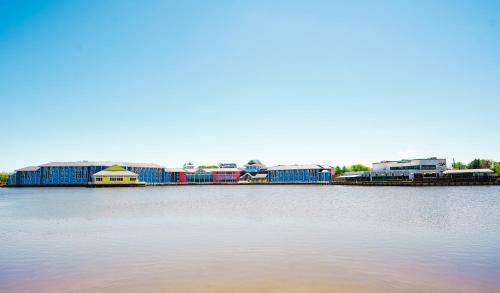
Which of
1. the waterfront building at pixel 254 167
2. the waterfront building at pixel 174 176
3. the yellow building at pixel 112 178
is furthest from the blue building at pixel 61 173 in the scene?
the waterfront building at pixel 254 167

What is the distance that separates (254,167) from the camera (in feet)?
461

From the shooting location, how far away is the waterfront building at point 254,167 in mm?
139500

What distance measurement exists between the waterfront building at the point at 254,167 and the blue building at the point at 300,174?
5814 mm

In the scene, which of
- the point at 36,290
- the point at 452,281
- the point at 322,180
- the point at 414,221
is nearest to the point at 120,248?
the point at 36,290

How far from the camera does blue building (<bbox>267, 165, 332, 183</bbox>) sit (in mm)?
124125

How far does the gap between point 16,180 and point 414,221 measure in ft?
472

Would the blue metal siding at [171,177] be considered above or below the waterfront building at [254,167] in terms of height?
below

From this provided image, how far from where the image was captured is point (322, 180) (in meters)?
124

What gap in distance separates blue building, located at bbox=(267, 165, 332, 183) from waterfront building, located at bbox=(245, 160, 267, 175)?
5.81 m

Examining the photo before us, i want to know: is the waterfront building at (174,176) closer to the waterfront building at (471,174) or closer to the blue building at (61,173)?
the blue building at (61,173)

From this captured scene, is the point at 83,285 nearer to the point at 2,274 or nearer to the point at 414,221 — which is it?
the point at 2,274

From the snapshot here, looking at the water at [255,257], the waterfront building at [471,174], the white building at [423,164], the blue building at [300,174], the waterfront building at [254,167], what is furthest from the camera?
the waterfront building at [254,167]

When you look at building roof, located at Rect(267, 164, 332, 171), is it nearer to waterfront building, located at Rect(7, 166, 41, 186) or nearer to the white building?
the white building

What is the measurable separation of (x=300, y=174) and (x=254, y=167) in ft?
68.7
